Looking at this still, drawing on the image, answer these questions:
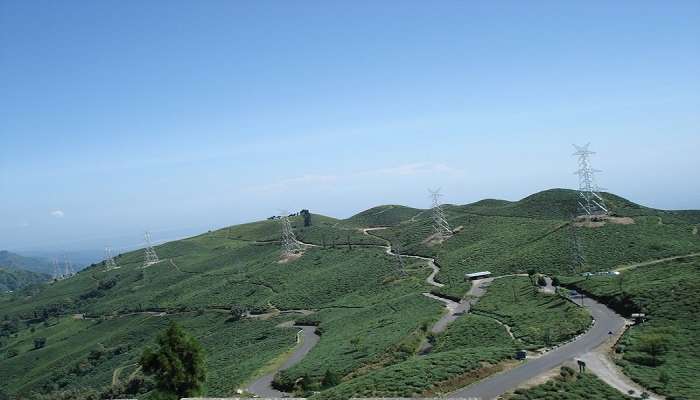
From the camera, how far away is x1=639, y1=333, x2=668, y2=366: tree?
32.8m

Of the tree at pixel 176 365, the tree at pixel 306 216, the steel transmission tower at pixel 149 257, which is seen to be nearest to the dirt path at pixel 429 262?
the tree at pixel 306 216

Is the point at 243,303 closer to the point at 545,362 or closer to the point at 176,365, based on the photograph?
the point at 176,365

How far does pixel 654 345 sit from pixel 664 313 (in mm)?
8765

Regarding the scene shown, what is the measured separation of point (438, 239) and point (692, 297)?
70501mm

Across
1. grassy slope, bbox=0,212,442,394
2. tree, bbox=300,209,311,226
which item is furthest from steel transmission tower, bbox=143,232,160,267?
tree, bbox=300,209,311,226

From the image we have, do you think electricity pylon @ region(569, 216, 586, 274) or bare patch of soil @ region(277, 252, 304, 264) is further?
bare patch of soil @ region(277, 252, 304, 264)

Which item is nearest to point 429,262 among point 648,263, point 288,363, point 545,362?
point 648,263

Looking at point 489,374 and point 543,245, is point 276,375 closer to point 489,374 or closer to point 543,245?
point 489,374

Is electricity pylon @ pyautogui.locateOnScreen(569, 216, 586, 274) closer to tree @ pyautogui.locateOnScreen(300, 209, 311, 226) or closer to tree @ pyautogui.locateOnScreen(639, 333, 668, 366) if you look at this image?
tree @ pyautogui.locateOnScreen(639, 333, 668, 366)

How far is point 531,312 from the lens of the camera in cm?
4872

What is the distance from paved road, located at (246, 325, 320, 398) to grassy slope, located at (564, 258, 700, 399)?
29268 millimetres

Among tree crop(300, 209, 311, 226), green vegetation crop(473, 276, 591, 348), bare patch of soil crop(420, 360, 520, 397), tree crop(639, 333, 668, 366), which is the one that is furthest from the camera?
tree crop(300, 209, 311, 226)

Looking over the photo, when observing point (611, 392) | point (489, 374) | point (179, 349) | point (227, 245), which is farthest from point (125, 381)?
point (227, 245)

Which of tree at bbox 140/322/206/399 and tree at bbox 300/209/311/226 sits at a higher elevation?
tree at bbox 300/209/311/226
